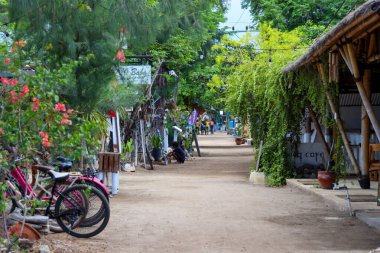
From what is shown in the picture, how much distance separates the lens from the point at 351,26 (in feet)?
32.5

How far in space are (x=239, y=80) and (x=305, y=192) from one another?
19.2 feet

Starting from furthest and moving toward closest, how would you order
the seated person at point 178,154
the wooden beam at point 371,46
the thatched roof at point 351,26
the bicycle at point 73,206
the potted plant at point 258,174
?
the seated person at point 178,154 → the potted plant at point 258,174 → the wooden beam at point 371,46 → the thatched roof at point 351,26 → the bicycle at point 73,206

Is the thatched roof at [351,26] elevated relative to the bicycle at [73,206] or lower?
elevated

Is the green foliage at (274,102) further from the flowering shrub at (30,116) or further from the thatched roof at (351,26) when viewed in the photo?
the flowering shrub at (30,116)

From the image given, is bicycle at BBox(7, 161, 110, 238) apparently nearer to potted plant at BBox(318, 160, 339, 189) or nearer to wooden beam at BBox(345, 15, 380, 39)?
wooden beam at BBox(345, 15, 380, 39)

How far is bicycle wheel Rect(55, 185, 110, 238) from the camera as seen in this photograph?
873cm

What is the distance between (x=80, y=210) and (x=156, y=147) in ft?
64.2

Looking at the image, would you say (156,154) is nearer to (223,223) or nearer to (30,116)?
(223,223)

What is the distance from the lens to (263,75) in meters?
18.9

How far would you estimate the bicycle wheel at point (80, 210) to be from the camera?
8727 mm

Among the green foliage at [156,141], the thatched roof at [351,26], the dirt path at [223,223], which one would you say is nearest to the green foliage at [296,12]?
the green foliage at [156,141]

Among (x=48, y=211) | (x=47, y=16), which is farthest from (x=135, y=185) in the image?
(x=47, y=16)

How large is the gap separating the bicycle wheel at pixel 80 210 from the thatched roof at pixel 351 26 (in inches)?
172

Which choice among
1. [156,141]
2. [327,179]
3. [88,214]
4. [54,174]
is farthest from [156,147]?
[54,174]
